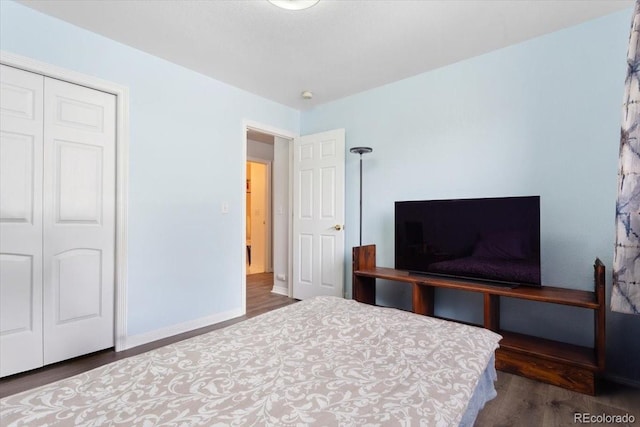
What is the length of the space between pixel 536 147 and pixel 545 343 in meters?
1.46

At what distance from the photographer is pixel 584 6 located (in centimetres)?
208

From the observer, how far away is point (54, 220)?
7.41 feet

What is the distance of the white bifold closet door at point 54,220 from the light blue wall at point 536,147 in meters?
2.55

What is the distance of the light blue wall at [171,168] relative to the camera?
231 cm

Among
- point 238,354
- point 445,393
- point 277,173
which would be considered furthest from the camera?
point 277,173

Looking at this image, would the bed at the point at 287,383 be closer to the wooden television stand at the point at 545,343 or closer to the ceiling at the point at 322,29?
the wooden television stand at the point at 545,343

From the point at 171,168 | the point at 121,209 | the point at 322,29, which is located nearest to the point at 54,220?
the point at 121,209

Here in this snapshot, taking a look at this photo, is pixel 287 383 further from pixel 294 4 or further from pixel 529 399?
pixel 294 4

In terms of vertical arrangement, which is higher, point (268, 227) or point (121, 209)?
point (121, 209)

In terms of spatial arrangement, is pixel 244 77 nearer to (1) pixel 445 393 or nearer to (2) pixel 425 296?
(2) pixel 425 296

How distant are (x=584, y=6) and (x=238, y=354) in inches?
116

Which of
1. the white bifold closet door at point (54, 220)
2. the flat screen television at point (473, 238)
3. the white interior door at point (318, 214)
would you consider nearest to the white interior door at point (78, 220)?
the white bifold closet door at point (54, 220)

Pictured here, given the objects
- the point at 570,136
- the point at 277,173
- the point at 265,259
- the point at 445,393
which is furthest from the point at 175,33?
the point at 265,259

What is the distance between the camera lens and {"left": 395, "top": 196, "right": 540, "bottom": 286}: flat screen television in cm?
226
